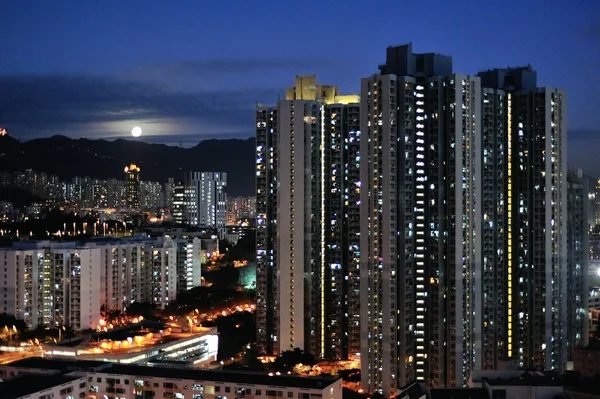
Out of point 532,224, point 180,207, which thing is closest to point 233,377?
point 532,224

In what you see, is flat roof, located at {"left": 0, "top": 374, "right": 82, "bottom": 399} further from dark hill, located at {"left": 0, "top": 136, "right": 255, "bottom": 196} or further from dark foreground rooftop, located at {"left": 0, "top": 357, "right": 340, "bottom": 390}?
dark hill, located at {"left": 0, "top": 136, "right": 255, "bottom": 196}

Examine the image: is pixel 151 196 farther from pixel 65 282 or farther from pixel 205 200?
pixel 65 282

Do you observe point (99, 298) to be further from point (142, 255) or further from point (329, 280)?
point (329, 280)

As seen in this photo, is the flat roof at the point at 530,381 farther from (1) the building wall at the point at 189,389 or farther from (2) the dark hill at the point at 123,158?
(2) the dark hill at the point at 123,158

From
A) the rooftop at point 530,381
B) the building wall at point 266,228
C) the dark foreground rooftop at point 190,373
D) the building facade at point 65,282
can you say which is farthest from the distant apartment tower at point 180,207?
the rooftop at point 530,381

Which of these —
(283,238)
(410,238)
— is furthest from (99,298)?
(410,238)

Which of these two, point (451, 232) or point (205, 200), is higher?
point (205, 200)
